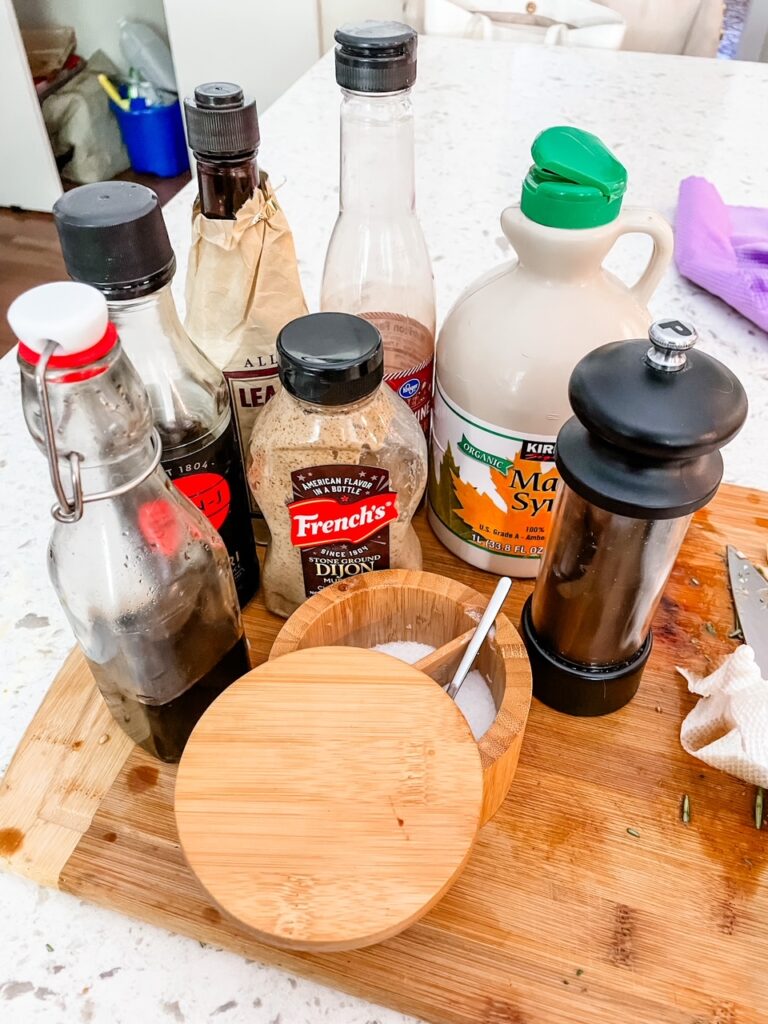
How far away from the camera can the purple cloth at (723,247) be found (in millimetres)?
907

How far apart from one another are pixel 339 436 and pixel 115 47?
2747 millimetres

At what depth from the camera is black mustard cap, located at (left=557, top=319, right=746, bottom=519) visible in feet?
1.32

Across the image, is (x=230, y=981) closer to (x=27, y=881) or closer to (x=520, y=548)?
(x=27, y=881)

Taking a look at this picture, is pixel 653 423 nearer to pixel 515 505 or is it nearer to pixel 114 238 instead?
pixel 515 505

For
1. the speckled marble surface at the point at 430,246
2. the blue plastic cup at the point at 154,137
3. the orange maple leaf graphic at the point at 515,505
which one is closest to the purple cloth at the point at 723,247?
the speckled marble surface at the point at 430,246

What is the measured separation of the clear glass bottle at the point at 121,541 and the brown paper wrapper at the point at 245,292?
0.13 metres

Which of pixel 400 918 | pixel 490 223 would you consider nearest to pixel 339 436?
pixel 400 918

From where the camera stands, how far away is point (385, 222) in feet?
1.92

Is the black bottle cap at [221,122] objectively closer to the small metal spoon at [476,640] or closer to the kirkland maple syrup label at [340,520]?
the kirkland maple syrup label at [340,520]

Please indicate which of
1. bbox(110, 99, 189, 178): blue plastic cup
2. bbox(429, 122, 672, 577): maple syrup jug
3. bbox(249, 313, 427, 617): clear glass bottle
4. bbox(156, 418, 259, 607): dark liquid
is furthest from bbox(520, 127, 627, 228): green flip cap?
Result: bbox(110, 99, 189, 178): blue plastic cup

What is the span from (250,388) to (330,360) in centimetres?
14

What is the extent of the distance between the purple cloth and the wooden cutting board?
0.52m

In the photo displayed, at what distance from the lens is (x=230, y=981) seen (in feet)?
1.43

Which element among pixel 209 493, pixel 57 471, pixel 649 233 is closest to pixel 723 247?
pixel 649 233
